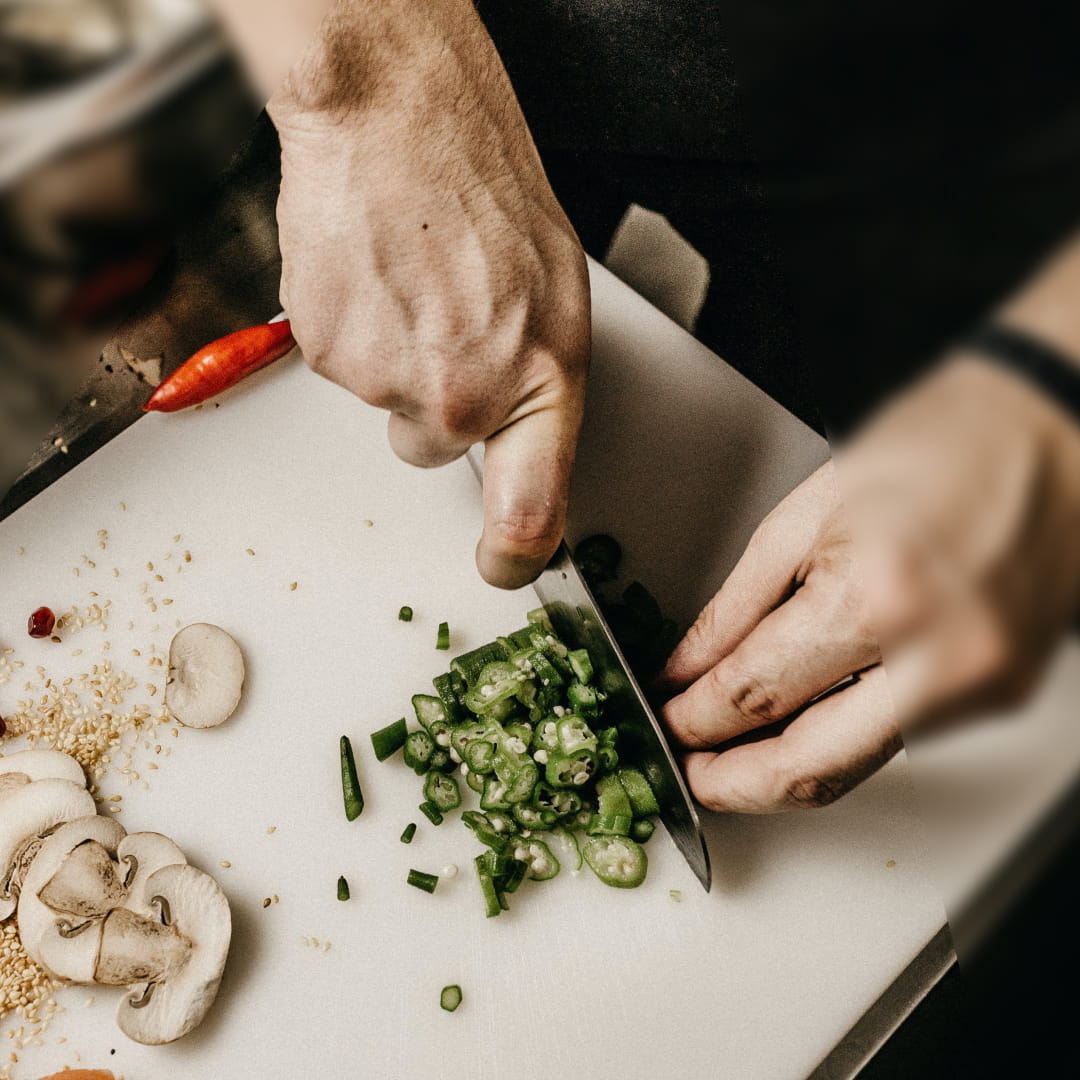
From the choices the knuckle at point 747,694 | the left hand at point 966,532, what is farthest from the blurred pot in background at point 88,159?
the knuckle at point 747,694

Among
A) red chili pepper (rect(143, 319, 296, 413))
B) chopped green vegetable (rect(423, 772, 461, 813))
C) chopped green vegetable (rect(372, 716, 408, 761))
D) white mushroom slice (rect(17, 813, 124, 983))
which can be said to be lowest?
chopped green vegetable (rect(423, 772, 461, 813))

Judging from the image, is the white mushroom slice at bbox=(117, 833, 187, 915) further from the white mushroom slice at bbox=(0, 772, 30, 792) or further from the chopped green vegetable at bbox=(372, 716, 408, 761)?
the chopped green vegetable at bbox=(372, 716, 408, 761)

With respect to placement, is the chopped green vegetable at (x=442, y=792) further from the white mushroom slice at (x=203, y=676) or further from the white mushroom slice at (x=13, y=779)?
the white mushroom slice at (x=13, y=779)

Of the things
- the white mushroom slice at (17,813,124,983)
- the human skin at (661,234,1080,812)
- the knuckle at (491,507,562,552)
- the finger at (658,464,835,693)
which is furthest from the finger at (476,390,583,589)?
the human skin at (661,234,1080,812)

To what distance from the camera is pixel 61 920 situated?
Answer: 1392 millimetres

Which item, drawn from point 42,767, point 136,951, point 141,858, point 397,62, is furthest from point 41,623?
point 397,62

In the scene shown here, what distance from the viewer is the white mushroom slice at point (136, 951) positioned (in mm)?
1339

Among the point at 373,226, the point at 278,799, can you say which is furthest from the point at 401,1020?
the point at 373,226

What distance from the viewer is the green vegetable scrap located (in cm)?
140

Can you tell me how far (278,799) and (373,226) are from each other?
0.96 metres

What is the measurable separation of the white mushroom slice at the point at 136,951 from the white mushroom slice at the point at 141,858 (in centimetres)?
4

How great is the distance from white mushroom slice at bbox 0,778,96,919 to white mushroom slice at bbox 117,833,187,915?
10cm

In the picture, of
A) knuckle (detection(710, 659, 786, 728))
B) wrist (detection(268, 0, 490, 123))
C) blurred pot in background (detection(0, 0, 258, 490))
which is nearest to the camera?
blurred pot in background (detection(0, 0, 258, 490))

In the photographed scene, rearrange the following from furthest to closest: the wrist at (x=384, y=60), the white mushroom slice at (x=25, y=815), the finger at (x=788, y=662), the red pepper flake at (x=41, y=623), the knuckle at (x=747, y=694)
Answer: the red pepper flake at (x=41, y=623), the white mushroom slice at (x=25, y=815), the knuckle at (x=747, y=694), the finger at (x=788, y=662), the wrist at (x=384, y=60)
